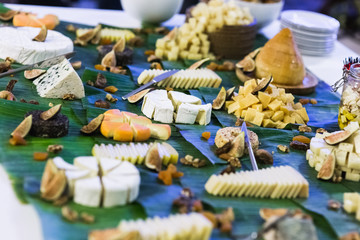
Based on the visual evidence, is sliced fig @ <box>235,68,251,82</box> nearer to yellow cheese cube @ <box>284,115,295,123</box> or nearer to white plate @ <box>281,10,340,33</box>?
yellow cheese cube @ <box>284,115,295,123</box>

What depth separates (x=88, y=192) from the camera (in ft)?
6.75

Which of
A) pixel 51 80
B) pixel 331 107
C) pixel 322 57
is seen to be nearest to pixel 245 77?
pixel 331 107

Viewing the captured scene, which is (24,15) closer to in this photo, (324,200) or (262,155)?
(262,155)

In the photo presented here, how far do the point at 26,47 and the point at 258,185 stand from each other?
199 centimetres

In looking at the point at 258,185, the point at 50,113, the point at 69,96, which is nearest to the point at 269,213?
the point at 258,185

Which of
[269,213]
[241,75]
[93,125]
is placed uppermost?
[269,213]

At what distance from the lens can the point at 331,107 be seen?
357 cm

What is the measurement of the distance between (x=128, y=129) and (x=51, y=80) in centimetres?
75

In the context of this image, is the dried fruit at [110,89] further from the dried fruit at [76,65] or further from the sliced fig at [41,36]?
the sliced fig at [41,36]

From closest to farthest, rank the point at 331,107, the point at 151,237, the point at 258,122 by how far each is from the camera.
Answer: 1. the point at 151,237
2. the point at 258,122
3. the point at 331,107

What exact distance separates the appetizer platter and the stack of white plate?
53 centimetres

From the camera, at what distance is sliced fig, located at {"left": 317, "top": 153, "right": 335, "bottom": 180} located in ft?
8.43

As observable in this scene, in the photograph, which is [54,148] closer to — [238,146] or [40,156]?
[40,156]

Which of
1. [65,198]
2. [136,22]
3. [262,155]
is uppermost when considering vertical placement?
[65,198]
